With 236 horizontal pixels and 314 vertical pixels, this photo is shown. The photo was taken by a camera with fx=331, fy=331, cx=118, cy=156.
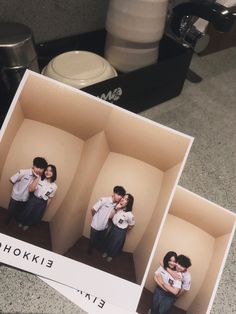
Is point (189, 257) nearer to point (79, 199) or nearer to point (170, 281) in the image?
point (170, 281)

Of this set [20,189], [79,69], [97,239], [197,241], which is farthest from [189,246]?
[79,69]

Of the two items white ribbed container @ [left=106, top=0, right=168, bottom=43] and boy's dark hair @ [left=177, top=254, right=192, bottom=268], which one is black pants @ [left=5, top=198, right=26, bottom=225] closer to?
boy's dark hair @ [left=177, top=254, right=192, bottom=268]

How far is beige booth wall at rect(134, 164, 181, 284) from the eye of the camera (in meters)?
0.38

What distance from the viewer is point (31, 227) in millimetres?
379

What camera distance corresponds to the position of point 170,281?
0.38 m

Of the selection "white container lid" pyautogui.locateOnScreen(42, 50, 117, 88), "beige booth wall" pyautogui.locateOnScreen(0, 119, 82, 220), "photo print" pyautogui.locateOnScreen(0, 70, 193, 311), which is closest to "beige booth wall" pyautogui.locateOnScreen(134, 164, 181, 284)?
"photo print" pyautogui.locateOnScreen(0, 70, 193, 311)

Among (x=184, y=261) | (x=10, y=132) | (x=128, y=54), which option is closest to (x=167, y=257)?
(x=184, y=261)

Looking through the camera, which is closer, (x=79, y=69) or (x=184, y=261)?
(x=184, y=261)

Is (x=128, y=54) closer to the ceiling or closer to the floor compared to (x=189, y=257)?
closer to the ceiling

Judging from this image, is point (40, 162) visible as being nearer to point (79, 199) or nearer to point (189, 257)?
point (79, 199)

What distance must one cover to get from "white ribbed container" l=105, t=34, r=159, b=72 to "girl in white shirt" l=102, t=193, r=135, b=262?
0.31 metres

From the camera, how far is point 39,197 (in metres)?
0.38

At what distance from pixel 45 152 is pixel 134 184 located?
0.37 ft

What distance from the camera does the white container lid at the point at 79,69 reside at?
531 mm
